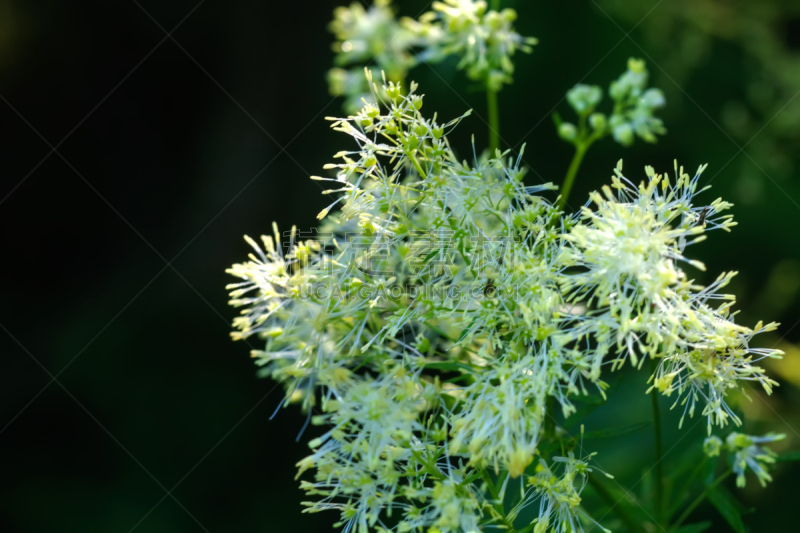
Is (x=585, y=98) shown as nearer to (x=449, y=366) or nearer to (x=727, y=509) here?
(x=449, y=366)

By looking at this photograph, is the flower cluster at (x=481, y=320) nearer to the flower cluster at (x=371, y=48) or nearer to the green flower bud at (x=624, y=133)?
the green flower bud at (x=624, y=133)

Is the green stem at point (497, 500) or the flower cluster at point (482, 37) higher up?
the flower cluster at point (482, 37)

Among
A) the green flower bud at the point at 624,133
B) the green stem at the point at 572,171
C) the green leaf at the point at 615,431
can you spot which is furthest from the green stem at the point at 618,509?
the green flower bud at the point at 624,133

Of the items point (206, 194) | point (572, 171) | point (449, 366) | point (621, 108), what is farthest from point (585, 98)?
point (206, 194)

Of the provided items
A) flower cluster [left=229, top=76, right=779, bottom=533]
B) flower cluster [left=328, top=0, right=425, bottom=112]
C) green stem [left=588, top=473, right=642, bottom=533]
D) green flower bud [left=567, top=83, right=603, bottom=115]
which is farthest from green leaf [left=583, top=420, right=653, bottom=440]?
flower cluster [left=328, top=0, right=425, bottom=112]

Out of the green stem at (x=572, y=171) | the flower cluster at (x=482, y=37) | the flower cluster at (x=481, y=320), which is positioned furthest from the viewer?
the flower cluster at (x=482, y=37)

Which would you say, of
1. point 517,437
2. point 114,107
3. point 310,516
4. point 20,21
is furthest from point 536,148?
point 20,21

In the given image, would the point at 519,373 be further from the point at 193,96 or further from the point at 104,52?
the point at 104,52
